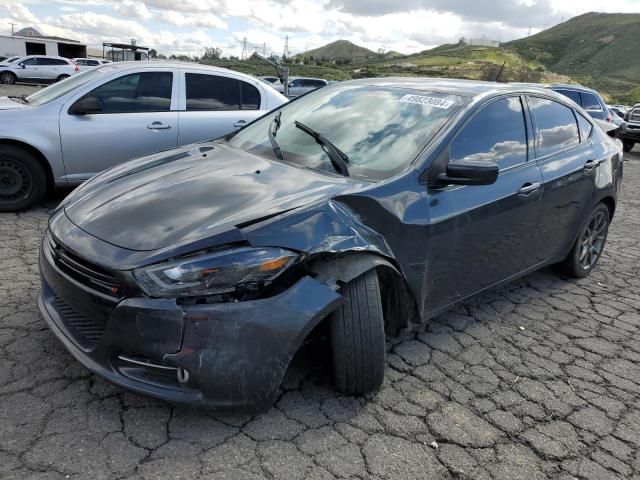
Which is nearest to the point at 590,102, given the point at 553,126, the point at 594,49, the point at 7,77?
the point at 553,126

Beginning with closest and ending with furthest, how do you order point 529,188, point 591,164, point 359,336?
point 359,336, point 529,188, point 591,164

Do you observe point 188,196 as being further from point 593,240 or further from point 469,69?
point 469,69

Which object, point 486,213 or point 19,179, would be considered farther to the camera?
point 19,179

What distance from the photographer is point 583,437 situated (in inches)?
102

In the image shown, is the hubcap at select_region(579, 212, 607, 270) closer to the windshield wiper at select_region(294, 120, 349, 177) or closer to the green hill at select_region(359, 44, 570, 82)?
the windshield wiper at select_region(294, 120, 349, 177)

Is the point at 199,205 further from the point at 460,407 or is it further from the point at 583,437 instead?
the point at 583,437

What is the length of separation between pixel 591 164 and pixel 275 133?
8.21 feet

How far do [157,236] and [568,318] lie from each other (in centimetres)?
308

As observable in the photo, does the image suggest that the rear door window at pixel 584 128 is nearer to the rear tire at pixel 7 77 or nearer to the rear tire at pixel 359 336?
the rear tire at pixel 359 336

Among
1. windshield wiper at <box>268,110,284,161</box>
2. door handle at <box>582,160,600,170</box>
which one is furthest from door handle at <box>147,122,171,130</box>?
door handle at <box>582,160,600,170</box>

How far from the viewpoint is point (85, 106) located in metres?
5.23

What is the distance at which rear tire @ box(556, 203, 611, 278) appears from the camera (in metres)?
4.41

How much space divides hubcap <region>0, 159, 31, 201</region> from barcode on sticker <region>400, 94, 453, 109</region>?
12.9 ft

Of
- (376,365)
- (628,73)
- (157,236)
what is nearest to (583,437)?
(376,365)
